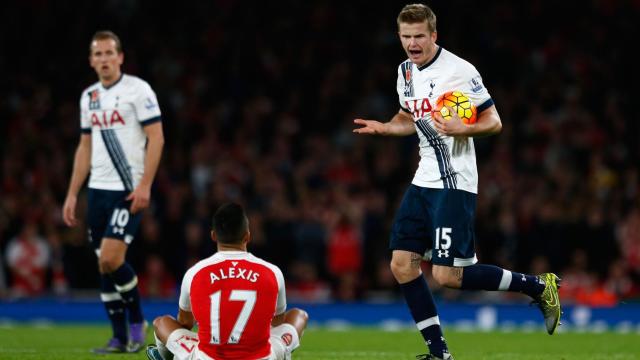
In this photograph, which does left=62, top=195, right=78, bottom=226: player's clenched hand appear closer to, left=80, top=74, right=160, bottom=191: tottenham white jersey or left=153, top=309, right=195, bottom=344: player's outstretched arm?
left=80, top=74, right=160, bottom=191: tottenham white jersey

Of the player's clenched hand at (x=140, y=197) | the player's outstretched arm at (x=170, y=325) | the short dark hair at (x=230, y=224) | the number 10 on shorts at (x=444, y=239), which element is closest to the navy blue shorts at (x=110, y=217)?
the player's clenched hand at (x=140, y=197)

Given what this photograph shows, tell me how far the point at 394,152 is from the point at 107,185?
9899 mm

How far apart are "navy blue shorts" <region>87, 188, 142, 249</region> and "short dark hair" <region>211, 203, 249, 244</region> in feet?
10.00

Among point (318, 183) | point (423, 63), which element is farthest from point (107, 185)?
point (318, 183)

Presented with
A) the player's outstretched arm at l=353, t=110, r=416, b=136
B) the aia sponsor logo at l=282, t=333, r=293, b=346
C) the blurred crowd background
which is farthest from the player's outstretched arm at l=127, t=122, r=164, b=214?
the blurred crowd background

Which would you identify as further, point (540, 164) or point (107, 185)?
point (540, 164)

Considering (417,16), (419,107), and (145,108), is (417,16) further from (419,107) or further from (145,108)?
(145,108)

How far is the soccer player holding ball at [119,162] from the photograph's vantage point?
31.7 ft

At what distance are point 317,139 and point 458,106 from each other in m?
11.7

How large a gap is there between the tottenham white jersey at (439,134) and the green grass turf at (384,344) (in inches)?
70.9

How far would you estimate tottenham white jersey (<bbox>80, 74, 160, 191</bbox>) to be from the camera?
32.0ft

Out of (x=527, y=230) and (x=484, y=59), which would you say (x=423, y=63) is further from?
(x=484, y=59)

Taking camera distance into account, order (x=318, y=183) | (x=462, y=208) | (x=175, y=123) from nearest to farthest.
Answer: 1. (x=462, y=208)
2. (x=318, y=183)
3. (x=175, y=123)

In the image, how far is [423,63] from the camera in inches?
321
